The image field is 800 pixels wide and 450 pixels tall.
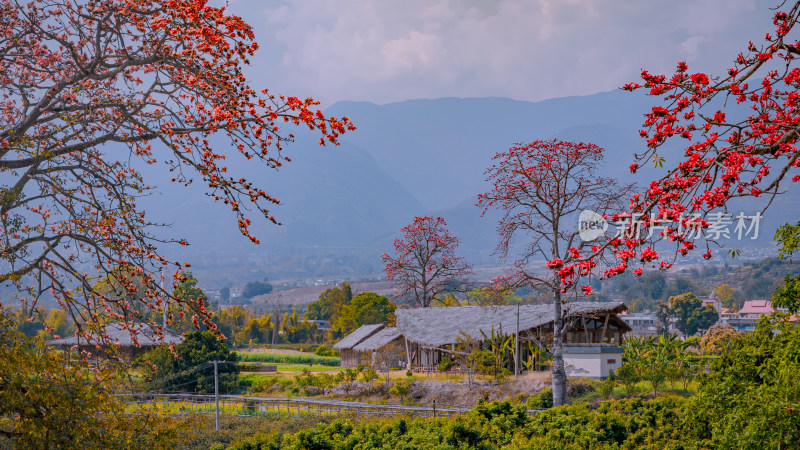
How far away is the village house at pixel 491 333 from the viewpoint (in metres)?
30.9

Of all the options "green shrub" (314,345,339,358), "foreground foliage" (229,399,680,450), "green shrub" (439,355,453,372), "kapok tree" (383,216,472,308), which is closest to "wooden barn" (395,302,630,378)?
"green shrub" (439,355,453,372)

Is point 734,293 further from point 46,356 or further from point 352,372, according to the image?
point 46,356

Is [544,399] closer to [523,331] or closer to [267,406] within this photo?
[523,331]

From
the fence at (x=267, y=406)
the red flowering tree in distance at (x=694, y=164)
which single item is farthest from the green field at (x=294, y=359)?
the red flowering tree in distance at (x=694, y=164)

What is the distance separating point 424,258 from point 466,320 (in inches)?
218

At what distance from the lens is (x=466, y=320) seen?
3981 centimetres

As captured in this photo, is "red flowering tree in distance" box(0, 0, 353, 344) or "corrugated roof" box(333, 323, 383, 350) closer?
"red flowering tree in distance" box(0, 0, 353, 344)

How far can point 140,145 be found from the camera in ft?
30.8

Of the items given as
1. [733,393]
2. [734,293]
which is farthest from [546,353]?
[734,293]

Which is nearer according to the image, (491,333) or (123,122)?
(123,122)

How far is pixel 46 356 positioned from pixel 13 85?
377cm

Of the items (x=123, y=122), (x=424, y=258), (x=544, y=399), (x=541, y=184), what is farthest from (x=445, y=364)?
(x=123, y=122)

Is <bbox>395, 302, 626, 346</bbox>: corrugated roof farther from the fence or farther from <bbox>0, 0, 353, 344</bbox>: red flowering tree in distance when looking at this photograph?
<bbox>0, 0, 353, 344</bbox>: red flowering tree in distance

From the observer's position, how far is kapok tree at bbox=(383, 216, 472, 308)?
140ft
